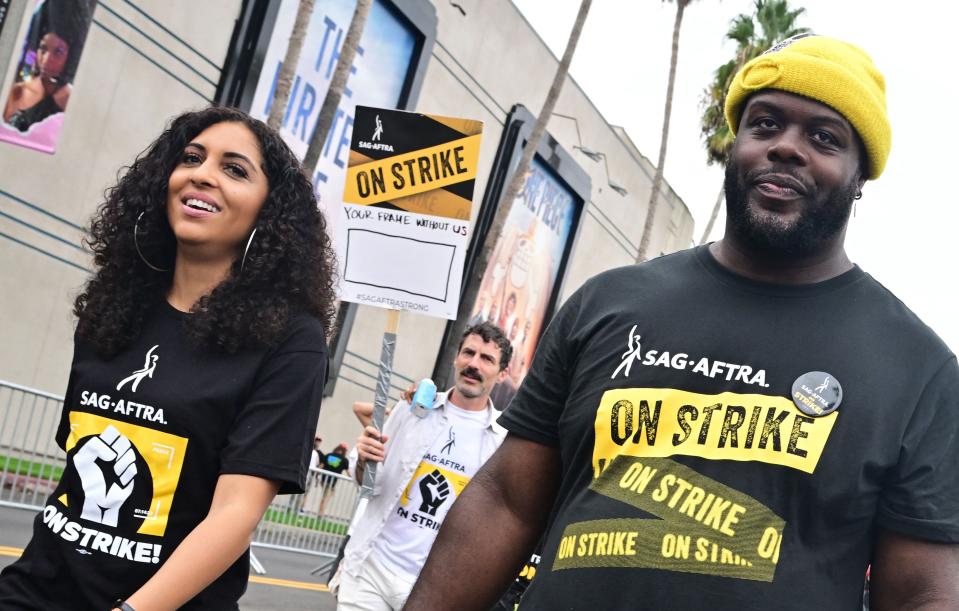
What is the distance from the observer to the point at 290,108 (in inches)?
810

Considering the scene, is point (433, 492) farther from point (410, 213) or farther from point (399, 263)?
point (410, 213)

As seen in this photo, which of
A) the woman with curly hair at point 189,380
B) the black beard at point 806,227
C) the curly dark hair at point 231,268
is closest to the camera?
the black beard at point 806,227

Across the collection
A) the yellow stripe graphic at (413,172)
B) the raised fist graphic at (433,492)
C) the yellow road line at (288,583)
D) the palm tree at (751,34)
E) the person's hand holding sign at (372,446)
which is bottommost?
the yellow road line at (288,583)

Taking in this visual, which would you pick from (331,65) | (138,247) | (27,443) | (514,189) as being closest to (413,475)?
(138,247)

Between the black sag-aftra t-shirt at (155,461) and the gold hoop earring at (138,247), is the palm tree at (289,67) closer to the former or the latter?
the gold hoop earring at (138,247)

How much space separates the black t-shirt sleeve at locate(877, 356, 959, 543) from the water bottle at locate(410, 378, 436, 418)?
553 centimetres

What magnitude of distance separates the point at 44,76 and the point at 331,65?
21.9ft

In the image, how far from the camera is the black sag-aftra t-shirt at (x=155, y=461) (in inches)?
115

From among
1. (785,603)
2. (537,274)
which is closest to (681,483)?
(785,603)

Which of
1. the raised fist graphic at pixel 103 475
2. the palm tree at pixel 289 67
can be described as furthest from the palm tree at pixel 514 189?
the raised fist graphic at pixel 103 475

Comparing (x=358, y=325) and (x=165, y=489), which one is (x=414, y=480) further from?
(x=358, y=325)

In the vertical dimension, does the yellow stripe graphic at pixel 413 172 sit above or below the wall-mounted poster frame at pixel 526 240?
below

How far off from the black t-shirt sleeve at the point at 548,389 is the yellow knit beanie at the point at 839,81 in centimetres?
61

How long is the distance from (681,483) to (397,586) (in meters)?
5.04
